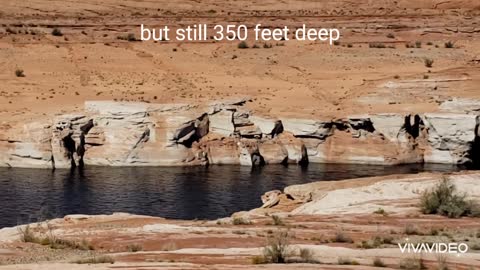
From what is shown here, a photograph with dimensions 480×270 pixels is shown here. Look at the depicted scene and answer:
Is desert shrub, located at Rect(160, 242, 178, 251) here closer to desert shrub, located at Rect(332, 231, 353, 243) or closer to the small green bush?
desert shrub, located at Rect(332, 231, 353, 243)

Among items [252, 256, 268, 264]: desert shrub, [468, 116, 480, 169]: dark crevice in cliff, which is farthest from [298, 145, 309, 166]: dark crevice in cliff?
[252, 256, 268, 264]: desert shrub

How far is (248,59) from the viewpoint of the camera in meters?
51.4

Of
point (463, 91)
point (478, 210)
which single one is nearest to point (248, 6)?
point (463, 91)

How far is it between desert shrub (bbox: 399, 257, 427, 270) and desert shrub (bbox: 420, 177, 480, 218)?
6.46 metres

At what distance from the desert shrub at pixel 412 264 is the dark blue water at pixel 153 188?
1484 centimetres

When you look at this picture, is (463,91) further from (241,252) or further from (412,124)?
(241,252)

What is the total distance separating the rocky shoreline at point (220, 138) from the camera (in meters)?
38.5

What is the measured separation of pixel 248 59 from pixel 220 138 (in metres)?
12.3

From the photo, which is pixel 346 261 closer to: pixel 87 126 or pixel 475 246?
pixel 475 246

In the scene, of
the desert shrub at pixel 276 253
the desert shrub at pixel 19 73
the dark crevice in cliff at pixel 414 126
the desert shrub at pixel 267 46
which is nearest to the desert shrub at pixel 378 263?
the desert shrub at pixel 276 253

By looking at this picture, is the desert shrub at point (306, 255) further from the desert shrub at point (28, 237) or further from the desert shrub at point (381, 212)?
the desert shrub at point (381, 212)

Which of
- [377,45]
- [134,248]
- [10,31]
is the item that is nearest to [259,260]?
[134,248]

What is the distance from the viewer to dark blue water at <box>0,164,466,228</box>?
29625 millimetres

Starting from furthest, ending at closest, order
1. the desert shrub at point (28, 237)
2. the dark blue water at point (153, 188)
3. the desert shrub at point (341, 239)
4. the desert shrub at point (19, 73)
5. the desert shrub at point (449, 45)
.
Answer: the desert shrub at point (449, 45) → the desert shrub at point (19, 73) → the dark blue water at point (153, 188) → the desert shrub at point (28, 237) → the desert shrub at point (341, 239)
